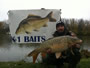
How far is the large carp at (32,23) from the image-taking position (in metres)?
6.41

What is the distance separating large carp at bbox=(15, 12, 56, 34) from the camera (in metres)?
6.41

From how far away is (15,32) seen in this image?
6.52 meters

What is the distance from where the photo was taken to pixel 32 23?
6504mm

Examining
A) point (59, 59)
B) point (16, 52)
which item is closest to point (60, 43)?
point (59, 59)

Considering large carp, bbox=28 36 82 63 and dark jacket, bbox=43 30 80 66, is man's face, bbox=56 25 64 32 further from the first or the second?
large carp, bbox=28 36 82 63

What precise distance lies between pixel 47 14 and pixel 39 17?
268mm

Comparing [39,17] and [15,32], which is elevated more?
[39,17]

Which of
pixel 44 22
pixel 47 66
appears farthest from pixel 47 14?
pixel 47 66


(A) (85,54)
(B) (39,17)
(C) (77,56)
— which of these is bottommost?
(A) (85,54)

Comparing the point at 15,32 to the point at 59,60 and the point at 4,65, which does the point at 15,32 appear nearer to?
the point at 4,65

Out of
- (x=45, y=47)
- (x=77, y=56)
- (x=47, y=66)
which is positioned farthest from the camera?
(x=47, y=66)

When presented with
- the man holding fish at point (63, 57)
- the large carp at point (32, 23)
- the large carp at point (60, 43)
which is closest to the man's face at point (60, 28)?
the man holding fish at point (63, 57)

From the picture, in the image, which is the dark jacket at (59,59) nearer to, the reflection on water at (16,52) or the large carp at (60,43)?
the large carp at (60,43)

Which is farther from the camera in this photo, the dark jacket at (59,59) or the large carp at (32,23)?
the large carp at (32,23)
